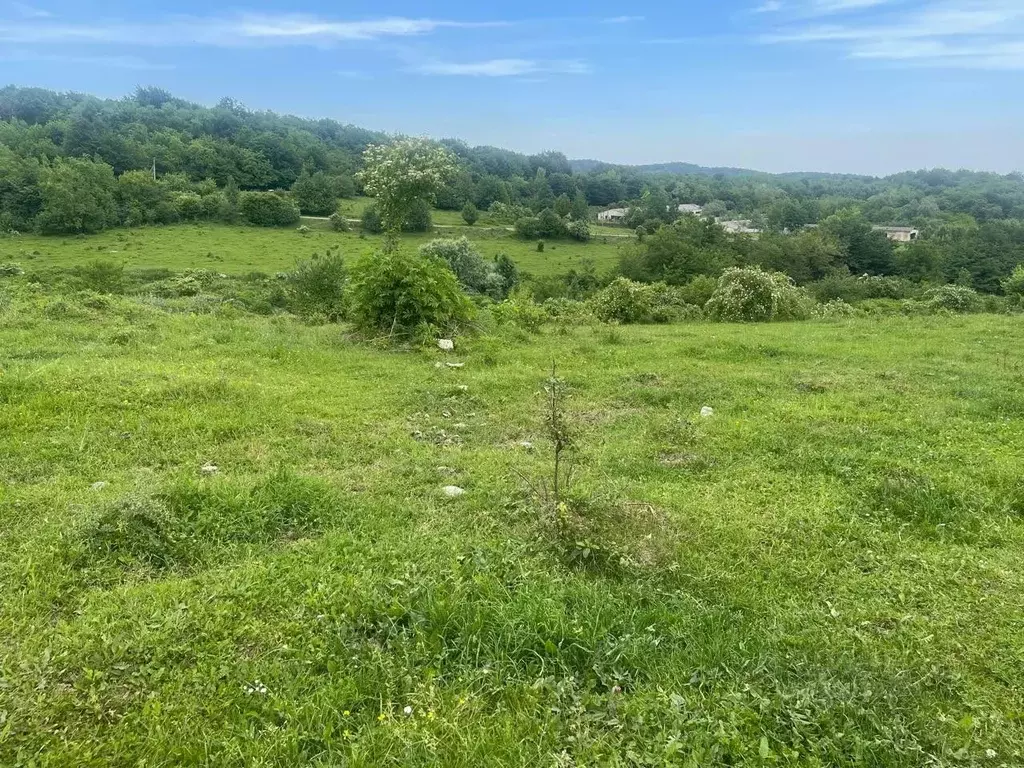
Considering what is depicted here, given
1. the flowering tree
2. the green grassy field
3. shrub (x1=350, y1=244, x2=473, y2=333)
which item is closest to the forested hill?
the flowering tree

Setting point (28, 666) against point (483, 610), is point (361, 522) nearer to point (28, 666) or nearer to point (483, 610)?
point (483, 610)

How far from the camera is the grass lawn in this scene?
4350 cm

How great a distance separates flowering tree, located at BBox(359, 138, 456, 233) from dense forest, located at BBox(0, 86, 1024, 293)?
75.1 inches

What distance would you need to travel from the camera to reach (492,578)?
3807mm

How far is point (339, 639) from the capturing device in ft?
10.8

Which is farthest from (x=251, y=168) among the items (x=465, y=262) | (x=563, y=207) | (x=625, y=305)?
(x=625, y=305)

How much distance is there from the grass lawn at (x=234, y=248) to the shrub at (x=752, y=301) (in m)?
29.9

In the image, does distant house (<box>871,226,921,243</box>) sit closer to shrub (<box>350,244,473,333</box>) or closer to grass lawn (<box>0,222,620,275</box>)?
grass lawn (<box>0,222,620,275</box>)

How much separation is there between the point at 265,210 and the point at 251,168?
15.0 m

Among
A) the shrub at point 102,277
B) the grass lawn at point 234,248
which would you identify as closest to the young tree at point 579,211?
the grass lawn at point 234,248

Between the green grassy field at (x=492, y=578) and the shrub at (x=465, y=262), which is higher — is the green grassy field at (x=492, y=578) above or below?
above

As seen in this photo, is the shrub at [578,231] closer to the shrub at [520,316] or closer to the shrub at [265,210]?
the shrub at [265,210]

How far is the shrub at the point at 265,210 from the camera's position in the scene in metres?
60.2

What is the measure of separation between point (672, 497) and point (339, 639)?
2887mm
